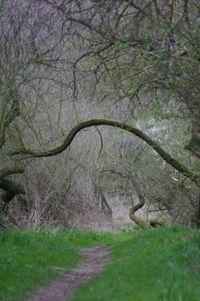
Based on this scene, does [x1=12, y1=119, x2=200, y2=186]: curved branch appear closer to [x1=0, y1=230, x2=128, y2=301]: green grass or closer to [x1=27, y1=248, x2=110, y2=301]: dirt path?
[x1=0, y1=230, x2=128, y2=301]: green grass

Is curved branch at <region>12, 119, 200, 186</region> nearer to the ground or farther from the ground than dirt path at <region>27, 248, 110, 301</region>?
farther from the ground

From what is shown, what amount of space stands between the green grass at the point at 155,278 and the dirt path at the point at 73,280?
1.29ft

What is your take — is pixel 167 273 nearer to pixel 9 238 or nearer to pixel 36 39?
pixel 9 238

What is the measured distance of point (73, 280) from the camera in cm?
1270

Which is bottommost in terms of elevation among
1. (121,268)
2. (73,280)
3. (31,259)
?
(73,280)

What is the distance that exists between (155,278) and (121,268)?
2508mm

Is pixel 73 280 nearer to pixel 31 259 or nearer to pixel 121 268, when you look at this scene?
pixel 121 268

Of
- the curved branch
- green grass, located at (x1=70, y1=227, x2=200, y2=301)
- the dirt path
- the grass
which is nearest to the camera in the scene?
green grass, located at (x1=70, y1=227, x2=200, y2=301)

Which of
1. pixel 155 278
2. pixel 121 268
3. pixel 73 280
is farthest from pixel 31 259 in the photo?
pixel 155 278

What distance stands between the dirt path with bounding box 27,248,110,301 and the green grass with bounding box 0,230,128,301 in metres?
0.24

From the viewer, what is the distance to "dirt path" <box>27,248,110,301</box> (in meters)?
11.0

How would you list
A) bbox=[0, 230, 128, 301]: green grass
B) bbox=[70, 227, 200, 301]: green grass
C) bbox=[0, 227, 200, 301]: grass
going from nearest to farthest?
bbox=[70, 227, 200, 301]: green grass < bbox=[0, 227, 200, 301]: grass < bbox=[0, 230, 128, 301]: green grass

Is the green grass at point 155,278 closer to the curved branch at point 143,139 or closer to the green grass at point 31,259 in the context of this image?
the green grass at point 31,259

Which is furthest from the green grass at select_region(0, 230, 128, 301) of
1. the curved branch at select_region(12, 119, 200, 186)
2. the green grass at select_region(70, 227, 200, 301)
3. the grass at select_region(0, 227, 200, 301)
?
the curved branch at select_region(12, 119, 200, 186)
